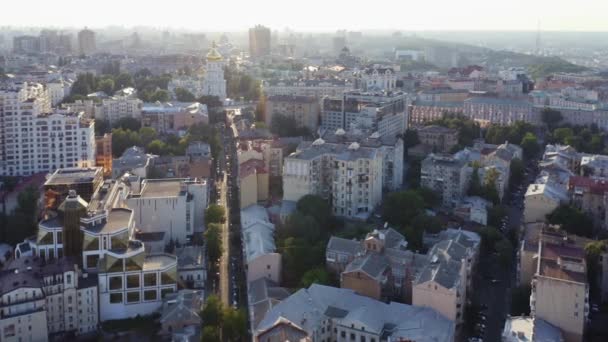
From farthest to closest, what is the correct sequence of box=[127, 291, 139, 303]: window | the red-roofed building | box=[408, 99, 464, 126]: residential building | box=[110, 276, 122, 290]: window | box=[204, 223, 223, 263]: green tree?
box=[408, 99, 464, 126]: residential building
the red-roofed building
box=[204, 223, 223, 263]: green tree
box=[127, 291, 139, 303]: window
box=[110, 276, 122, 290]: window

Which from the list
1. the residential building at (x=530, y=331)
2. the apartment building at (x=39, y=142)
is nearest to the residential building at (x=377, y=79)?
the apartment building at (x=39, y=142)

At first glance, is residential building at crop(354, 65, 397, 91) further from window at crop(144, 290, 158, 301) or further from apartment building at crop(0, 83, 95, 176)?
window at crop(144, 290, 158, 301)

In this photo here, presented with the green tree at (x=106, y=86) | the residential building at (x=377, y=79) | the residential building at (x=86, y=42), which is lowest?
the green tree at (x=106, y=86)

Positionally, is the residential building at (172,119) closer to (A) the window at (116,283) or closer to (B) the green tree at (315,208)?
(B) the green tree at (315,208)

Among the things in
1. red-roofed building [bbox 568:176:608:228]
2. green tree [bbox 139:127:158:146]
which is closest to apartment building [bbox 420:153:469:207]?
red-roofed building [bbox 568:176:608:228]

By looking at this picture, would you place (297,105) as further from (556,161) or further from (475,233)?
(475,233)

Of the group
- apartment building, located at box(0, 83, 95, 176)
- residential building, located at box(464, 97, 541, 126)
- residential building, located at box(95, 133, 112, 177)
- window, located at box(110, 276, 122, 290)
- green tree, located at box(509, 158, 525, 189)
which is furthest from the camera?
residential building, located at box(464, 97, 541, 126)

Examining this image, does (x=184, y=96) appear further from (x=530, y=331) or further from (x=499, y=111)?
(x=530, y=331)
